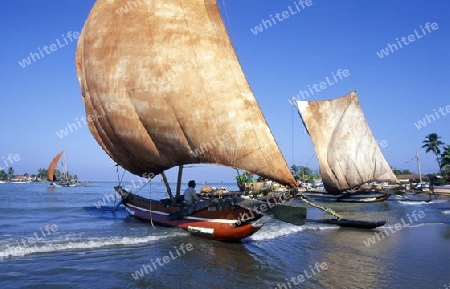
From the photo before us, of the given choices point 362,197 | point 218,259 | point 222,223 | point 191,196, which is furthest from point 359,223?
point 362,197

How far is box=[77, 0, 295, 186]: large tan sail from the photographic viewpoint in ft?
43.8

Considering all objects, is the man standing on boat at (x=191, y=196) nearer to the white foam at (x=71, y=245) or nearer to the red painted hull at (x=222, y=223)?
the red painted hull at (x=222, y=223)

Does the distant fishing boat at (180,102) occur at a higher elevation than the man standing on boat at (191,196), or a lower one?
higher

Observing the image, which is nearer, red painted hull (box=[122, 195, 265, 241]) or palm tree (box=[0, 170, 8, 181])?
red painted hull (box=[122, 195, 265, 241])

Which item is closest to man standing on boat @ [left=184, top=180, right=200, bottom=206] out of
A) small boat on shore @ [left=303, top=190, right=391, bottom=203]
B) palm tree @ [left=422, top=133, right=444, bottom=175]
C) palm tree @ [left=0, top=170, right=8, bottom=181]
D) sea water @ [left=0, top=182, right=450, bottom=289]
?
sea water @ [left=0, top=182, right=450, bottom=289]

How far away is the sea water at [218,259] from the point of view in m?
9.16

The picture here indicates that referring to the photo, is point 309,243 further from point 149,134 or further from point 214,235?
point 149,134

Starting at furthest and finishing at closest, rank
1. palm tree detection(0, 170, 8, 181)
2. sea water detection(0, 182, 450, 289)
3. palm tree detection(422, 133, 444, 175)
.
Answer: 1. palm tree detection(0, 170, 8, 181)
2. palm tree detection(422, 133, 444, 175)
3. sea water detection(0, 182, 450, 289)

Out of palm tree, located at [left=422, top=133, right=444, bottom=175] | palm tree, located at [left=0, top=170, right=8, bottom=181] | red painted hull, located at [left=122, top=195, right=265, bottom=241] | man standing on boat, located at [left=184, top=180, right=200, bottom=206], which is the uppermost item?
palm tree, located at [left=0, top=170, right=8, bottom=181]

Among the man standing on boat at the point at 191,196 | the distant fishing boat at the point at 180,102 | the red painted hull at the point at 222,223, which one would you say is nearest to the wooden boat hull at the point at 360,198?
the distant fishing boat at the point at 180,102

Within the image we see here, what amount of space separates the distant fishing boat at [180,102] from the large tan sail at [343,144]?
23.9 metres

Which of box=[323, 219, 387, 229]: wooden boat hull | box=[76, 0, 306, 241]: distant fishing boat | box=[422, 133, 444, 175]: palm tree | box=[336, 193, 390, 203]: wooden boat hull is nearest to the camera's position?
box=[76, 0, 306, 241]: distant fishing boat

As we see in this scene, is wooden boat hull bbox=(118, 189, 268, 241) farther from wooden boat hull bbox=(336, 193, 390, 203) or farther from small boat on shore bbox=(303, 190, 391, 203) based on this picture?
wooden boat hull bbox=(336, 193, 390, 203)

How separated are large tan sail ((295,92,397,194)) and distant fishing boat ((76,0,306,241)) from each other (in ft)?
78.3
